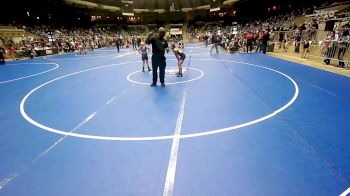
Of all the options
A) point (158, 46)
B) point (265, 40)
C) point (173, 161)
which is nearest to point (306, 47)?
point (265, 40)

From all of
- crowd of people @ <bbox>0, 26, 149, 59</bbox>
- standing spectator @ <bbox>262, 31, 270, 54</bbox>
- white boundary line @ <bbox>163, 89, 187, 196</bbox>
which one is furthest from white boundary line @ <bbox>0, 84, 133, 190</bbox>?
crowd of people @ <bbox>0, 26, 149, 59</bbox>

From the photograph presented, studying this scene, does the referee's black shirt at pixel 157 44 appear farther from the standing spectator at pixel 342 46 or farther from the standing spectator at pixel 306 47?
the standing spectator at pixel 306 47

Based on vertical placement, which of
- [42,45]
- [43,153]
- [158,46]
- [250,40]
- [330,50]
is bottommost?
[43,153]

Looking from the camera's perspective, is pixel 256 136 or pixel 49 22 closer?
pixel 256 136

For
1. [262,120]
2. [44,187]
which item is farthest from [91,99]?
[262,120]

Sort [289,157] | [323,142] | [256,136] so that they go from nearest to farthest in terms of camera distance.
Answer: [289,157], [323,142], [256,136]

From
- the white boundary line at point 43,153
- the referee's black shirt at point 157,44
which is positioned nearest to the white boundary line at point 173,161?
the white boundary line at point 43,153

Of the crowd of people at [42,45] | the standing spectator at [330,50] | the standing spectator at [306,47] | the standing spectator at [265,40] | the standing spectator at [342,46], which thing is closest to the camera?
the standing spectator at [342,46]

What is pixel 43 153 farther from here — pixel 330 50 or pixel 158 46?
pixel 330 50

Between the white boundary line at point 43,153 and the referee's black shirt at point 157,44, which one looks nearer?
the white boundary line at point 43,153

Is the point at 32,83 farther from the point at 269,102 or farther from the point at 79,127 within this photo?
the point at 269,102

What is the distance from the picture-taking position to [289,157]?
13.0ft

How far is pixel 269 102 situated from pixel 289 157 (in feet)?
10.2

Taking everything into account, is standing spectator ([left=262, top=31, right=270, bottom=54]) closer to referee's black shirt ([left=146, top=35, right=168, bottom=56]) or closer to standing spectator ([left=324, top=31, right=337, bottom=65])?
standing spectator ([left=324, top=31, right=337, bottom=65])
